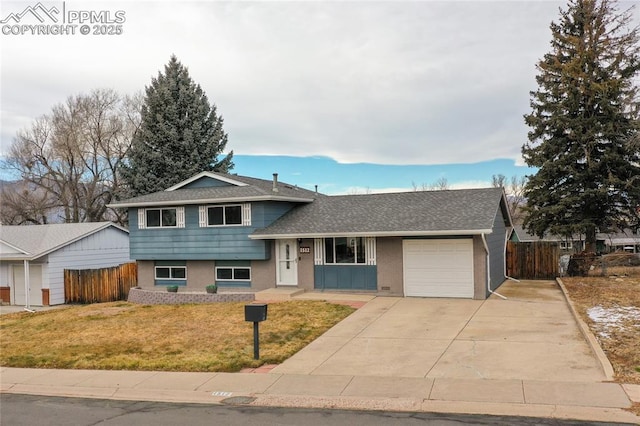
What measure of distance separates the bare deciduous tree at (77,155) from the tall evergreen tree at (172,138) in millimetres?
3052

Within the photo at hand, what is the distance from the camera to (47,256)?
85.7ft

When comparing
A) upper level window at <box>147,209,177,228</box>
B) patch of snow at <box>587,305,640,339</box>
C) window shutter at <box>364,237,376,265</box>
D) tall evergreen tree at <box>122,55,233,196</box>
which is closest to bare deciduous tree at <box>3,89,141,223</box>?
tall evergreen tree at <box>122,55,233,196</box>

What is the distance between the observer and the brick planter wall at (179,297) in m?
19.6

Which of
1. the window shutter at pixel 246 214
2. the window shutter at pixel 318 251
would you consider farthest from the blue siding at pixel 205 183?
the window shutter at pixel 318 251

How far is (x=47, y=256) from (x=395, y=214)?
17.7 meters

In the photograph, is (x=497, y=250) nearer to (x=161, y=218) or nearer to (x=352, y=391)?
(x=161, y=218)

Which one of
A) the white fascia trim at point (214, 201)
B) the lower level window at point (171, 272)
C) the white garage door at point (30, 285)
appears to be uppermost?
the white fascia trim at point (214, 201)

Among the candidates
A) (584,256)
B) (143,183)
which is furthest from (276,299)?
(143,183)

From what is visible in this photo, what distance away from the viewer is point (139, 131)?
4028 cm

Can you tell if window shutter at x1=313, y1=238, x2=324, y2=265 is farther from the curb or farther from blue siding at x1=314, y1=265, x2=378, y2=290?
the curb

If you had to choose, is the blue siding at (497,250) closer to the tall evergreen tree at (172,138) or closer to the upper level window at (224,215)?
the upper level window at (224,215)

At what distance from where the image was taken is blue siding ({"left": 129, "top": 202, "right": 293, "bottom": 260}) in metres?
21.1

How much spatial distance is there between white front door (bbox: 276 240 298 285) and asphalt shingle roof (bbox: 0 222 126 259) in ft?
41.5

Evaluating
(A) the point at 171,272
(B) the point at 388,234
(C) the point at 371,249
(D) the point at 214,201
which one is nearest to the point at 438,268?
(B) the point at 388,234
